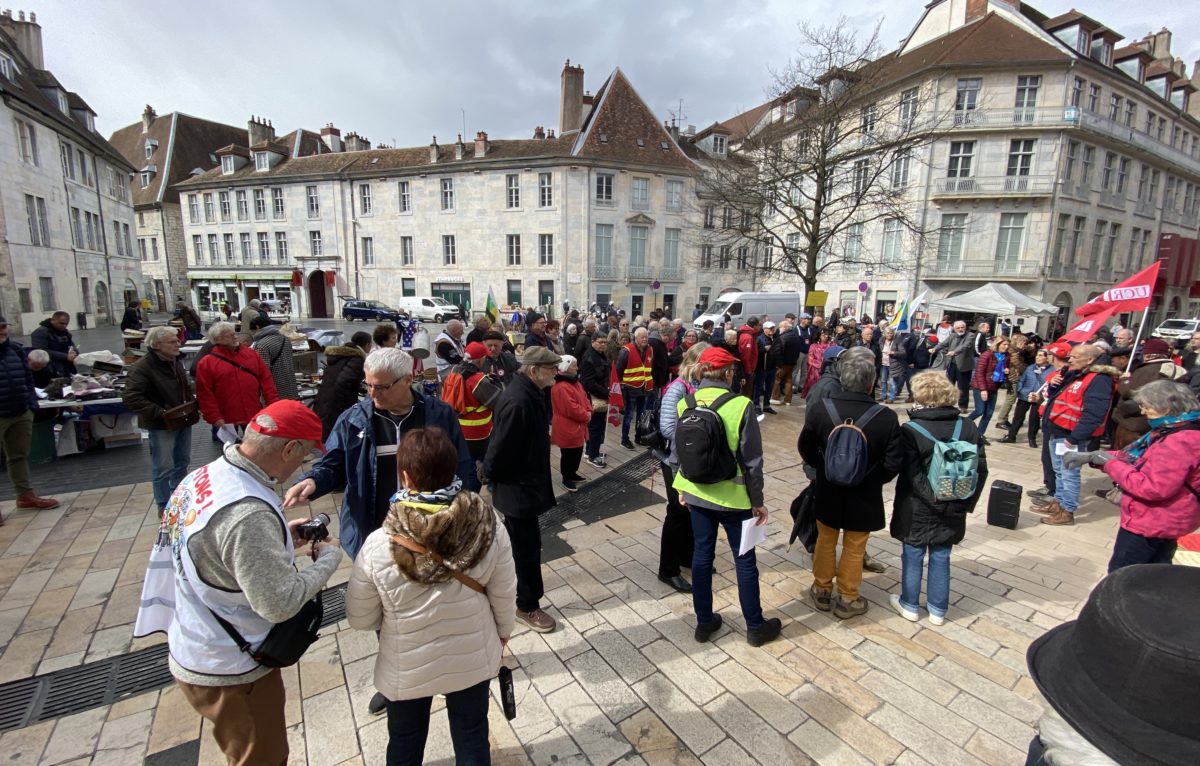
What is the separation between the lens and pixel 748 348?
9.03m

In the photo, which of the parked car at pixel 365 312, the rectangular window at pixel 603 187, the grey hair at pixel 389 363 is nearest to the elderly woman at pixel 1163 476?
the grey hair at pixel 389 363

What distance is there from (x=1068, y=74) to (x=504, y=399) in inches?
1380

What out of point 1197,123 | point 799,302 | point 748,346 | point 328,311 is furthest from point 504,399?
point 1197,123

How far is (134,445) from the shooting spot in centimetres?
722

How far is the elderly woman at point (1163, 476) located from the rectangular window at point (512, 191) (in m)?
34.0

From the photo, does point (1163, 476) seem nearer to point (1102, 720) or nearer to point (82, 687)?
point (1102, 720)

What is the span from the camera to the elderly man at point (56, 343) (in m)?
7.47

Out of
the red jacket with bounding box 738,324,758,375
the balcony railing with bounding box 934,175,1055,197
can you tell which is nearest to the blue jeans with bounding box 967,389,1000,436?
the red jacket with bounding box 738,324,758,375

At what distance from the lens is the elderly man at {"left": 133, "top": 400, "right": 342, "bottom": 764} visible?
1.67 m

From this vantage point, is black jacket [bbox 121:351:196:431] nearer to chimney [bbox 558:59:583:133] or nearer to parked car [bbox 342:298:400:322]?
parked car [bbox 342:298:400:322]

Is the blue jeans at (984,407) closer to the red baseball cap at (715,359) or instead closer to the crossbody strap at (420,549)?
the red baseball cap at (715,359)

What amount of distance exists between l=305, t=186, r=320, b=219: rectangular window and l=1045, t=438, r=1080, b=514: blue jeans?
41801mm

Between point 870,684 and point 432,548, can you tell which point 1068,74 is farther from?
point 432,548

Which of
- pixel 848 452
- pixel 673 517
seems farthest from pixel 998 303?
pixel 673 517
